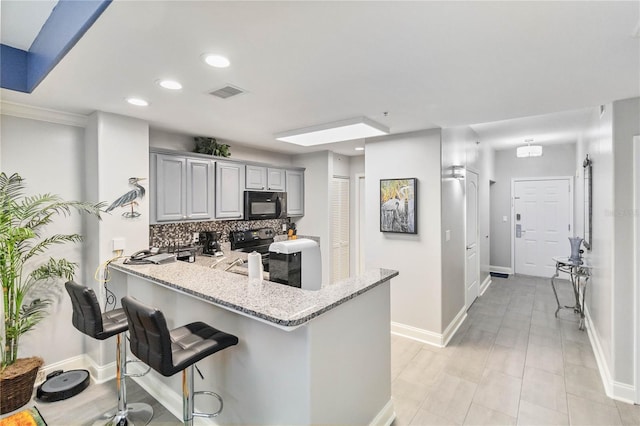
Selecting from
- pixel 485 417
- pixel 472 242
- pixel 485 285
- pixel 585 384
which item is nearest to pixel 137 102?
pixel 485 417

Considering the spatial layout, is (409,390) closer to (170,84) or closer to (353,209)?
(170,84)

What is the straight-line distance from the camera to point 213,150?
3918mm

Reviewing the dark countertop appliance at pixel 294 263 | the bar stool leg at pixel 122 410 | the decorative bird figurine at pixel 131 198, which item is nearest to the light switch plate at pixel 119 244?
the decorative bird figurine at pixel 131 198

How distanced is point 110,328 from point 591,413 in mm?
3590

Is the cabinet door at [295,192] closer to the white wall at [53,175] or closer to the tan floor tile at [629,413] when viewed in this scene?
the white wall at [53,175]

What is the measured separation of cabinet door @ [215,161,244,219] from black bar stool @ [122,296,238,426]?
2.25 meters

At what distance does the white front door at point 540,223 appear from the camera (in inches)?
239

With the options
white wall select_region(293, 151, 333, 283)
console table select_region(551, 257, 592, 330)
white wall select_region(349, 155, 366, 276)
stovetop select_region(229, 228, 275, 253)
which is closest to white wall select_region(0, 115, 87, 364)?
stovetop select_region(229, 228, 275, 253)

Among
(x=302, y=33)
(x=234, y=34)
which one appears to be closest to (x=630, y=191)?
(x=302, y=33)

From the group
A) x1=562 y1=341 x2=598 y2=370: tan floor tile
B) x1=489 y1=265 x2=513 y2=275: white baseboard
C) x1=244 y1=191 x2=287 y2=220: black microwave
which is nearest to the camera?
x1=562 y1=341 x2=598 y2=370: tan floor tile

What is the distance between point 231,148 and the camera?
4453 mm

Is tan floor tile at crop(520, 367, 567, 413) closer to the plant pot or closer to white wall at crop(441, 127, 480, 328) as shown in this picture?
white wall at crop(441, 127, 480, 328)

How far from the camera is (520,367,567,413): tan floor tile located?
2440mm

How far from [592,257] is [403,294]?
7.11 feet
